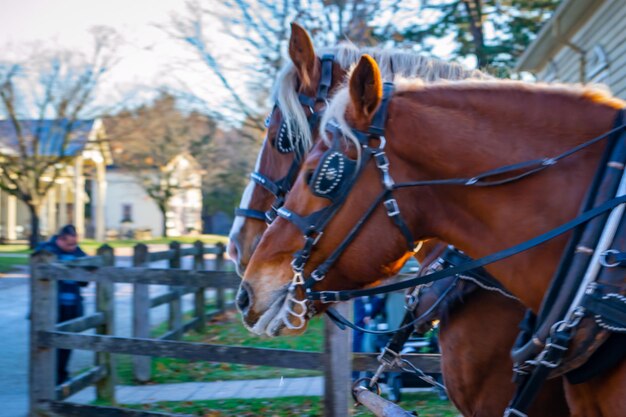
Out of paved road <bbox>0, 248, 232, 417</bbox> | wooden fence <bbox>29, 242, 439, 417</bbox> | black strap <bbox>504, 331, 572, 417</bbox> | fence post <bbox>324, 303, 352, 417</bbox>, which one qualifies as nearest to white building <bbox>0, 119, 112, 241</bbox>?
paved road <bbox>0, 248, 232, 417</bbox>

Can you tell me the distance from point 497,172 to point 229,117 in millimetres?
14977

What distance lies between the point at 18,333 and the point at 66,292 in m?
4.75

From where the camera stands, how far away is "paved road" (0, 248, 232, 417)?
717 centimetres

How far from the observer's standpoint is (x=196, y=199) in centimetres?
6231

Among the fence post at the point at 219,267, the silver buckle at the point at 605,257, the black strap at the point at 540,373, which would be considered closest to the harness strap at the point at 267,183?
the black strap at the point at 540,373

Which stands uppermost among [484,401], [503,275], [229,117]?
[229,117]

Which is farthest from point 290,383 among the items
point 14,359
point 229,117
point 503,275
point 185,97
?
point 185,97

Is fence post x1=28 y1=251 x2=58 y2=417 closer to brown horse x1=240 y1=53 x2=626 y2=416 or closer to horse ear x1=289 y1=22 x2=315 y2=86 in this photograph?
horse ear x1=289 y1=22 x2=315 y2=86

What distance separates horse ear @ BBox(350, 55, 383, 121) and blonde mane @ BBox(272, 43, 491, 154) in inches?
36.6

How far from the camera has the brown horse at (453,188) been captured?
2.09m

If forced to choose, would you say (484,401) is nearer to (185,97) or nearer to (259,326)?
(259,326)

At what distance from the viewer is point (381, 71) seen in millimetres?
3277

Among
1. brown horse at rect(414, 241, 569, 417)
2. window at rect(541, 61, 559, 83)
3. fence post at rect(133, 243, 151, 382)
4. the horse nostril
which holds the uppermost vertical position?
window at rect(541, 61, 559, 83)

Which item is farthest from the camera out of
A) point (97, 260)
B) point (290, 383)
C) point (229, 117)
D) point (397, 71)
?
point (229, 117)
